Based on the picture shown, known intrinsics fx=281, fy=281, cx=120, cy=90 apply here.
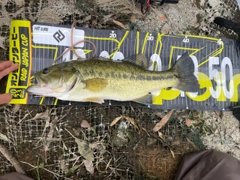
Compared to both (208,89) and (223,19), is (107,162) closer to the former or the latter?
(208,89)

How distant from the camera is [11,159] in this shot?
3525 millimetres

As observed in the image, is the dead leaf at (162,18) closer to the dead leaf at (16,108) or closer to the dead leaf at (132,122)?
the dead leaf at (132,122)

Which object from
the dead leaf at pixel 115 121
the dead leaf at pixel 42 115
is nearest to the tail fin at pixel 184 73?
the dead leaf at pixel 115 121

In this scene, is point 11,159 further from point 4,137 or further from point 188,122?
point 188,122

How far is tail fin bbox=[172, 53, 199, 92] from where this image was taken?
11.6 feet

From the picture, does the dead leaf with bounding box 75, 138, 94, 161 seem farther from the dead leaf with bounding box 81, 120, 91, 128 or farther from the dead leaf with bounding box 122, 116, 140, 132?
the dead leaf with bounding box 122, 116, 140, 132

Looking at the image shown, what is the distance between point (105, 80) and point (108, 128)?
33.5 inches

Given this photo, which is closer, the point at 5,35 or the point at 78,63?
the point at 78,63

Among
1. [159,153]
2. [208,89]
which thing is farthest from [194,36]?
[159,153]

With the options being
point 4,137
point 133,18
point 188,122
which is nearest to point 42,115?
point 4,137

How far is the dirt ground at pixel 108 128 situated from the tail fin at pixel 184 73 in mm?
528

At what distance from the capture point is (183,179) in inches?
146

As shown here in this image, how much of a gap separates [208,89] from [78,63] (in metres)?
1.95

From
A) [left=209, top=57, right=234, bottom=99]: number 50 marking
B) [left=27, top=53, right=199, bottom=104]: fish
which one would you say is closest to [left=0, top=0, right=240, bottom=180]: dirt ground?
[left=209, top=57, right=234, bottom=99]: number 50 marking
